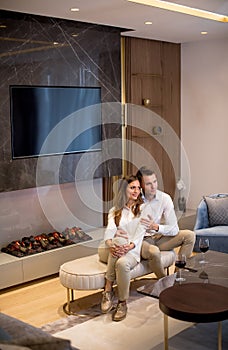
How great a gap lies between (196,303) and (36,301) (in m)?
1.79

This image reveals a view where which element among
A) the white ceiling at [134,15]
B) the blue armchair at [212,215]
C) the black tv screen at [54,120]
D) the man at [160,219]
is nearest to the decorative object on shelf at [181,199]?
the blue armchair at [212,215]

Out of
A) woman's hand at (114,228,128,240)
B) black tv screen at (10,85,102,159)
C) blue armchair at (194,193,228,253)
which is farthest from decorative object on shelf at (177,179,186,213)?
woman's hand at (114,228,128,240)

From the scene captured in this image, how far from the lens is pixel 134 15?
4.89 meters

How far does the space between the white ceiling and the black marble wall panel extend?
0.19 m

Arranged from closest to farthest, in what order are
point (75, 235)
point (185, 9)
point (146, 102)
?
point (185, 9) < point (75, 235) < point (146, 102)

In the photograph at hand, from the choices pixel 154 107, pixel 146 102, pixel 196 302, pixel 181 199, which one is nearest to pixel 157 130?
pixel 154 107

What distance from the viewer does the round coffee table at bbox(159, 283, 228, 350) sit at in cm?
300

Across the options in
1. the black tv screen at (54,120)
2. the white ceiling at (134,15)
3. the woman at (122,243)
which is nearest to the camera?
the woman at (122,243)

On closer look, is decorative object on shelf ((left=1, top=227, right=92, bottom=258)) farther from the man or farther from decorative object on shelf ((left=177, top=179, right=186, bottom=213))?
decorative object on shelf ((left=177, top=179, right=186, bottom=213))

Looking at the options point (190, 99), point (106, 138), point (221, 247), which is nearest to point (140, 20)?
point (106, 138)

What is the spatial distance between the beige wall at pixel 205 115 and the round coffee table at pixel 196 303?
11.4 feet

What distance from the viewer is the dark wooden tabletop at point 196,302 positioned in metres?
3.00

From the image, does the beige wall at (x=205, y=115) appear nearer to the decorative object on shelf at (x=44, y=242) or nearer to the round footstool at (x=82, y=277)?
the decorative object on shelf at (x=44, y=242)

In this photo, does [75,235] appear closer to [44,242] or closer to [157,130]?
[44,242]
